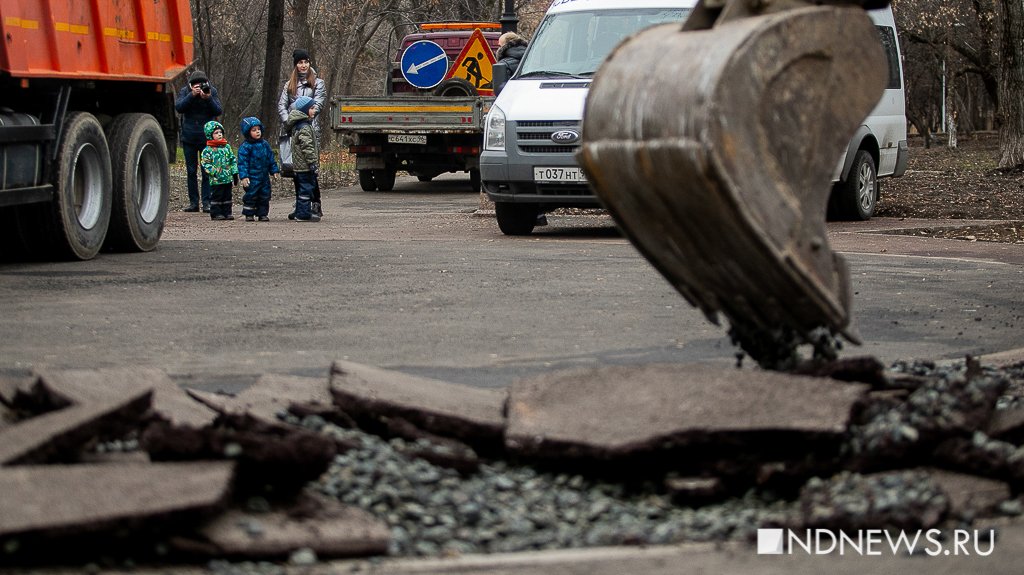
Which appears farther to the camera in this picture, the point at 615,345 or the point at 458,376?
the point at 615,345

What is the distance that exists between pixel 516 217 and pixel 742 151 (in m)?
10.5

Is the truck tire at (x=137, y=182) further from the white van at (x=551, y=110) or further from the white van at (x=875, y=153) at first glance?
the white van at (x=875, y=153)

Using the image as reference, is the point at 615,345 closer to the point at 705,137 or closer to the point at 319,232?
the point at 705,137

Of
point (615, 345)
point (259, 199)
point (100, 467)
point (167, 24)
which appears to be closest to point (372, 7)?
point (259, 199)

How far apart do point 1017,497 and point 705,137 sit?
1.41 metres

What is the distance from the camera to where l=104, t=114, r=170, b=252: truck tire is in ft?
43.2

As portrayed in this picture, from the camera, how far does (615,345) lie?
7.43 meters

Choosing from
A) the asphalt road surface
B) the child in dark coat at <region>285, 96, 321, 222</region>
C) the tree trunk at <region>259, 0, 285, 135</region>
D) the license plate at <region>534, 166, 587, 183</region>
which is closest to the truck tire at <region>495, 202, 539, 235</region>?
the asphalt road surface

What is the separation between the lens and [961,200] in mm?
20156

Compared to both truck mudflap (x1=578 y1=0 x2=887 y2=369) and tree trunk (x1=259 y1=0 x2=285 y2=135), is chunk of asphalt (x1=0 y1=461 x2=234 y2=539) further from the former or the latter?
tree trunk (x1=259 y1=0 x2=285 y2=135)

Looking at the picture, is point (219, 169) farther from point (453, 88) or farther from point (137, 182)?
point (453, 88)

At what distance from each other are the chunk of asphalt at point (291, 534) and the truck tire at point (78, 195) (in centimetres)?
855

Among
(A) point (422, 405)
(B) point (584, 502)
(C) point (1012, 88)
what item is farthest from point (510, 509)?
(C) point (1012, 88)

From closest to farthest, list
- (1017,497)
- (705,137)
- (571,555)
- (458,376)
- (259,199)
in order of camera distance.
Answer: (571,555)
(1017,497)
(705,137)
(458,376)
(259,199)
